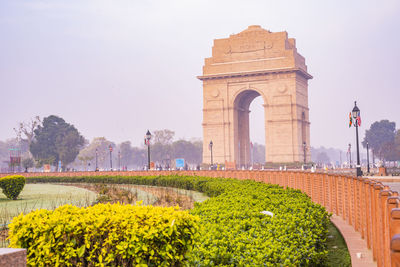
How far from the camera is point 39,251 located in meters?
5.00

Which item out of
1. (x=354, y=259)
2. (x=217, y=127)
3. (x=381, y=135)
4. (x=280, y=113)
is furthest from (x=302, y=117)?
(x=381, y=135)

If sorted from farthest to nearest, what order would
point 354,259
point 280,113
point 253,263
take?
point 280,113
point 354,259
point 253,263

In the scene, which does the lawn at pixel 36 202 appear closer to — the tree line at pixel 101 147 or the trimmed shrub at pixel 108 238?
the trimmed shrub at pixel 108 238

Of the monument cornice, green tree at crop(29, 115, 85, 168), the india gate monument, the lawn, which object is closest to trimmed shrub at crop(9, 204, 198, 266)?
the lawn

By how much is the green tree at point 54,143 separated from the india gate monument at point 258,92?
43.5 meters

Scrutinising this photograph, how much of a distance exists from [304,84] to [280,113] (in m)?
7.06

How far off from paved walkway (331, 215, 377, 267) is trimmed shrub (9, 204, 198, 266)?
10.5ft

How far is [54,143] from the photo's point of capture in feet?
325

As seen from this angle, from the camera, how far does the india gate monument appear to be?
59406 mm

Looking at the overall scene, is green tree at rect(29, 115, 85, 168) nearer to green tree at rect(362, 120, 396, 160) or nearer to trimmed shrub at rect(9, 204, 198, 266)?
green tree at rect(362, 120, 396, 160)

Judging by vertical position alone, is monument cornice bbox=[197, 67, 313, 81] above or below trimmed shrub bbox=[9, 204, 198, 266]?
above

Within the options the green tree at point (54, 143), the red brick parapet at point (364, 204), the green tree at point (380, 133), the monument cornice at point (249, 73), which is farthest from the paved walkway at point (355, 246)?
the green tree at point (380, 133)

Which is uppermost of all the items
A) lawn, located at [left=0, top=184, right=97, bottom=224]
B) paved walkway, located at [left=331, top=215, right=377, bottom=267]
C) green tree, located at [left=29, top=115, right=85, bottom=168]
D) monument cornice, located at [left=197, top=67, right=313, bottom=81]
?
monument cornice, located at [left=197, top=67, right=313, bottom=81]

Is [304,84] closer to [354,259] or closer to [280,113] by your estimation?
[280,113]
